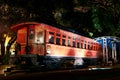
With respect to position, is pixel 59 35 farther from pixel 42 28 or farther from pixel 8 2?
pixel 8 2

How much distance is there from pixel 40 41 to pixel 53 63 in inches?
80.8

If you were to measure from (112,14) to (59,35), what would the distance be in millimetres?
6791

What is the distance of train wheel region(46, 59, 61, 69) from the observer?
68.6 feet

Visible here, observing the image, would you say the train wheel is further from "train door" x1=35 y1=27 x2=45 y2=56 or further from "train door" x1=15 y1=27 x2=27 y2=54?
"train door" x1=15 y1=27 x2=27 y2=54

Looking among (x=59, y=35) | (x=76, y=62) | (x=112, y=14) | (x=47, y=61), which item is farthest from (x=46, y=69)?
(x=112, y=14)

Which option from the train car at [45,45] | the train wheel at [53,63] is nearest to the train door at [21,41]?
the train car at [45,45]

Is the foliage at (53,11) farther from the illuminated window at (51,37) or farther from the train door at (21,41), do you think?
A: the illuminated window at (51,37)

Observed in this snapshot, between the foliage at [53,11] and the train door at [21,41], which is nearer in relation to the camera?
the train door at [21,41]

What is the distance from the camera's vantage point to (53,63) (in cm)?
2156

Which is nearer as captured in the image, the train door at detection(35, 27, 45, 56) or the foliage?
the train door at detection(35, 27, 45, 56)

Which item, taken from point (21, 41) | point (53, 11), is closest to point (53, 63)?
point (21, 41)

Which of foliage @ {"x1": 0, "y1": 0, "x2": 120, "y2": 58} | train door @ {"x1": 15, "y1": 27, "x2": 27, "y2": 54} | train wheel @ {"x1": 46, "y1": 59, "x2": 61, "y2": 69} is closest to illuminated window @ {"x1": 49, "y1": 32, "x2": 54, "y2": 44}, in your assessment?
train wheel @ {"x1": 46, "y1": 59, "x2": 61, "y2": 69}

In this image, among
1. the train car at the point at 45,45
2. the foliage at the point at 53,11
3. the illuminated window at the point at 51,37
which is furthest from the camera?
the foliage at the point at 53,11

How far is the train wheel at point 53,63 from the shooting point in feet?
68.6
